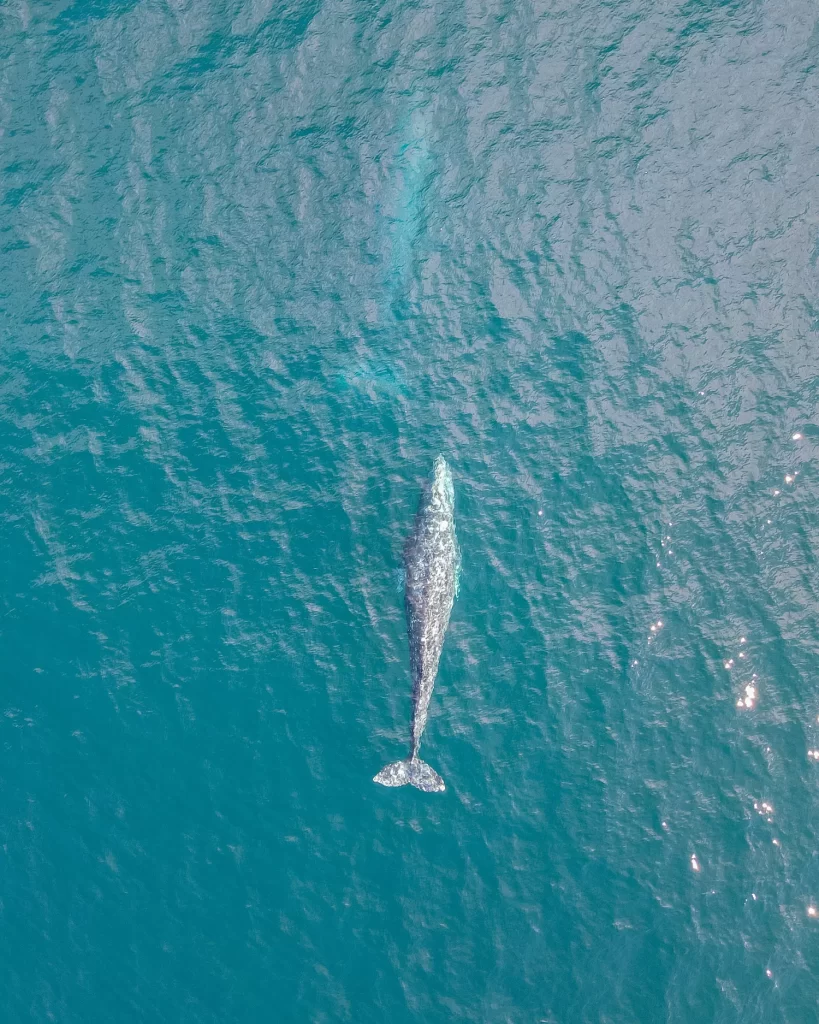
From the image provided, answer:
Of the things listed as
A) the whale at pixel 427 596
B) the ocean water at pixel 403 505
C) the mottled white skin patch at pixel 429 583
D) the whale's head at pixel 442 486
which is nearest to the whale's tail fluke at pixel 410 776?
the whale at pixel 427 596

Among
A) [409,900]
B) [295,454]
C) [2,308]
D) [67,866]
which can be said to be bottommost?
[409,900]

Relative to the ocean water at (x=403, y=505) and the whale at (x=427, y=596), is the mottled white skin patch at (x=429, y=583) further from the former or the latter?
the ocean water at (x=403, y=505)

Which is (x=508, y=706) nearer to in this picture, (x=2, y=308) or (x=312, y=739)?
(x=312, y=739)

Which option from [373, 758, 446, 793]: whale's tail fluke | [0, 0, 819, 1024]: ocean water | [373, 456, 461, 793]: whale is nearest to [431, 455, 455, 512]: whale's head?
[373, 456, 461, 793]: whale

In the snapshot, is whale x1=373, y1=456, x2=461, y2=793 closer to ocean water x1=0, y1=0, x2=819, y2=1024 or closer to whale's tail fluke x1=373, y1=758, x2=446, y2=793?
whale's tail fluke x1=373, y1=758, x2=446, y2=793

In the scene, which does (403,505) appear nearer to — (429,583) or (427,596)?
(429,583)

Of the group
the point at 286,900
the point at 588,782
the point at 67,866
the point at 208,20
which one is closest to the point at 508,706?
the point at 588,782
